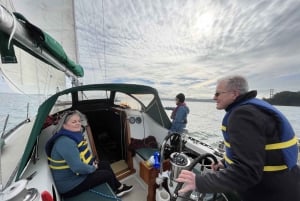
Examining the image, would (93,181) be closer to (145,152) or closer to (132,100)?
(145,152)

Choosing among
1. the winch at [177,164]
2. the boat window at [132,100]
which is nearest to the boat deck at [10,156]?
the winch at [177,164]

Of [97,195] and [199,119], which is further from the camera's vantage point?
[199,119]

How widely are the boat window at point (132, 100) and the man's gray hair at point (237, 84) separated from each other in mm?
2181

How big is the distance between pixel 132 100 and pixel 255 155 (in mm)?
2873

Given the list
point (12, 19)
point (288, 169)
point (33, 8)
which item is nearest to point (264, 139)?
point (288, 169)

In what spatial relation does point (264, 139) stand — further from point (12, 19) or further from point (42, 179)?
point (42, 179)

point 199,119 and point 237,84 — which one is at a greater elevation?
point 237,84

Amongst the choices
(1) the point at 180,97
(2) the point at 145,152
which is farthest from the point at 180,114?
(2) the point at 145,152

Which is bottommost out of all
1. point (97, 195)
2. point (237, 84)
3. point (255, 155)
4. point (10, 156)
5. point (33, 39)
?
point (97, 195)

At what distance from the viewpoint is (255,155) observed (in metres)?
0.78

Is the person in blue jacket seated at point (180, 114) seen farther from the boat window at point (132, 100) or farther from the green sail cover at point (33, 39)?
the green sail cover at point (33, 39)

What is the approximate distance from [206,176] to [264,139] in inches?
13.4

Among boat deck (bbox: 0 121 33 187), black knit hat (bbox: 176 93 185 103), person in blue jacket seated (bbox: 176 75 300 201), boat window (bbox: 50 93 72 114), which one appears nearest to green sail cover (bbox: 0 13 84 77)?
boat deck (bbox: 0 121 33 187)

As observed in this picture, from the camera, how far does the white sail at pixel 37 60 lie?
322 cm
